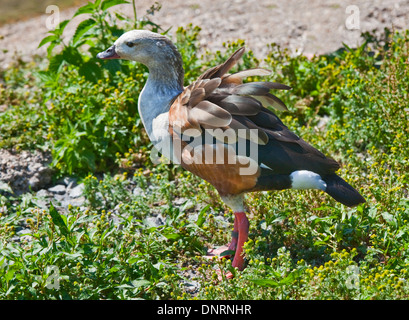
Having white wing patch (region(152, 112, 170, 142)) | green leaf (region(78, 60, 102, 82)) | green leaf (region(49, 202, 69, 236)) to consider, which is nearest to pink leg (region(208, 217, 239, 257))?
white wing patch (region(152, 112, 170, 142))

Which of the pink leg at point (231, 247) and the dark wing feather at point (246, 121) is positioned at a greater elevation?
the dark wing feather at point (246, 121)

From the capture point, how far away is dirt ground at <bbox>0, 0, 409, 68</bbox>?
7.80m

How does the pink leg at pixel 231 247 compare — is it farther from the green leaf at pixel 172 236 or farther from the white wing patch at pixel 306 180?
the white wing patch at pixel 306 180

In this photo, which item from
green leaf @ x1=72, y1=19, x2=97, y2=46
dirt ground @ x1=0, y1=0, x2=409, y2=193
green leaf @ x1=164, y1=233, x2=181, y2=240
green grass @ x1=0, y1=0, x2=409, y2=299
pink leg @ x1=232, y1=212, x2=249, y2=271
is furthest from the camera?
dirt ground @ x1=0, y1=0, x2=409, y2=193

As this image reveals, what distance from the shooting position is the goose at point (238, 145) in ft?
15.3

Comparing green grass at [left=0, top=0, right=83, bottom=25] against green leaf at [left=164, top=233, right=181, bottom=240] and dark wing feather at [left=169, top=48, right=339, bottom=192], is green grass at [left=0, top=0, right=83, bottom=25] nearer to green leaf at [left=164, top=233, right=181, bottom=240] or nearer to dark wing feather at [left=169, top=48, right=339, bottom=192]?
dark wing feather at [left=169, top=48, right=339, bottom=192]

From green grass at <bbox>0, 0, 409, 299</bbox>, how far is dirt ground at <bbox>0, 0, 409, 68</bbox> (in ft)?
1.10

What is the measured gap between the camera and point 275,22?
8258 millimetres

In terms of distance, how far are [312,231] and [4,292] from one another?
2355 millimetres

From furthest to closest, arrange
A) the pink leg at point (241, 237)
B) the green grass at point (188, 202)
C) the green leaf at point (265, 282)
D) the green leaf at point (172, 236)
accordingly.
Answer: the green leaf at point (172, 236), the pink leg at point (241, 237), the green grass at point (188, 202), the green leaf at point (265, 282)

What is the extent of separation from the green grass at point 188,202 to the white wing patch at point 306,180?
0.50 meters

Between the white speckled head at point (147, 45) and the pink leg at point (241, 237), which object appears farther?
the white speckled head at point (147, 45)

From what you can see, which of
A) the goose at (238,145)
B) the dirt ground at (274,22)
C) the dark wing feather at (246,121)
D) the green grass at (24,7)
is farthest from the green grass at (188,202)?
the green grass at (24,7)
